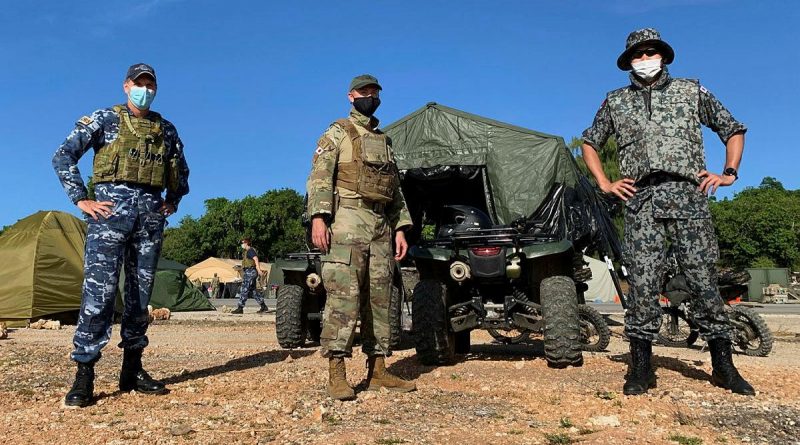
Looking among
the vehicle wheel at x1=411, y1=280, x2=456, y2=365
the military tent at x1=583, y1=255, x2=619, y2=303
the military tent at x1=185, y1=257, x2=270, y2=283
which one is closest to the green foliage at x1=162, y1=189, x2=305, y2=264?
the military tent at x1=185, y1=257, x2=270, y2=283

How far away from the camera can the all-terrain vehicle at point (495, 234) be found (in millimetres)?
5617

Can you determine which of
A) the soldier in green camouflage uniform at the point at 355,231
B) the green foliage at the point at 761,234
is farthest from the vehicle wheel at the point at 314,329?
the green foliage at the point at 761,234

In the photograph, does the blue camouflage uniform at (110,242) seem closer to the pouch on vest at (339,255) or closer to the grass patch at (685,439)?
the pouch on vest at (339,255)

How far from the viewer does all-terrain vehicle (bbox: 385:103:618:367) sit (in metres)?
5.62

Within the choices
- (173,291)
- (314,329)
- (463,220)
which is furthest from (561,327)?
(173,291)

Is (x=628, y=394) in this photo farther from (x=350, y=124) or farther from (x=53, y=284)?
(x=53, y=284)

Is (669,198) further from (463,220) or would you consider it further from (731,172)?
(463,220)

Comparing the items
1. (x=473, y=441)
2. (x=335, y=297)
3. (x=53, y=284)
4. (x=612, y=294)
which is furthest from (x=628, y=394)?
(x=612, y=294)

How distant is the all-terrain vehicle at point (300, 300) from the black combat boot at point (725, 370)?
3556 millimetres

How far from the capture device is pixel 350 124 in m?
4.39

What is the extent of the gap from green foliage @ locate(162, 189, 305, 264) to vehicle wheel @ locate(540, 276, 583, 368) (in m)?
56.5

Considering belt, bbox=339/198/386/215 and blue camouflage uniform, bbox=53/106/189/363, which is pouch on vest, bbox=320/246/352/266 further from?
blue camouflage uniform, bbox=53/106/189/363

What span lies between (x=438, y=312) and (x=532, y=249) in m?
1.01

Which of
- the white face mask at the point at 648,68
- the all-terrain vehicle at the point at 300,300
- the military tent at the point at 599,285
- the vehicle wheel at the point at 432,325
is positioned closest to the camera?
the white face mask at the point at 648,68
